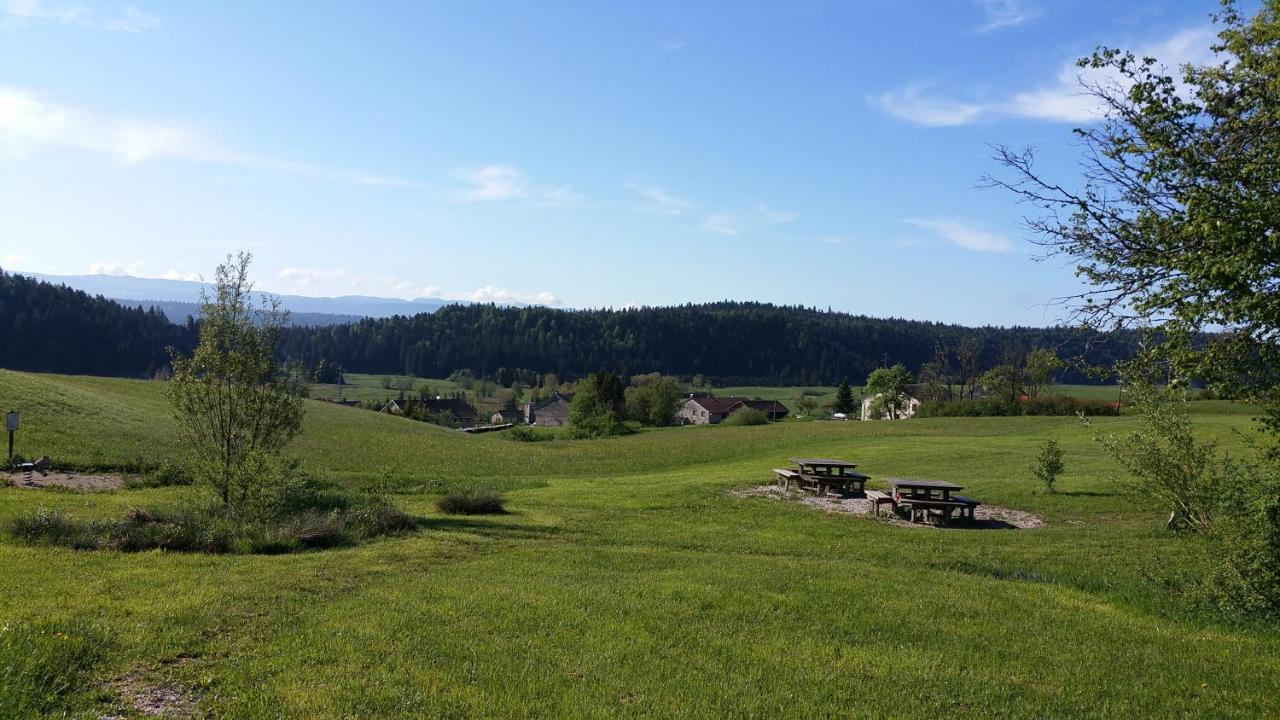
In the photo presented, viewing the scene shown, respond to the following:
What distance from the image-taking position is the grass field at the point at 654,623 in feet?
23.0

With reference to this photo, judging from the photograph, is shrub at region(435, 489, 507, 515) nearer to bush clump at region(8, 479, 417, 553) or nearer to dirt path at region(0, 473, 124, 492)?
bush clump at region(8, 479, 417, 553)

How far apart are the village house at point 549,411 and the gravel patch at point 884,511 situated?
114m

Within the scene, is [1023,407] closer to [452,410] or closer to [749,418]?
[749,418]

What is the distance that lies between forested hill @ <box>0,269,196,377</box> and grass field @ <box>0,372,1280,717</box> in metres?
145

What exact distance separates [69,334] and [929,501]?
16323 cm

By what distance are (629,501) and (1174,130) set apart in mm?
18177

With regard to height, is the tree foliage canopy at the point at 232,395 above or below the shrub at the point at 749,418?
above

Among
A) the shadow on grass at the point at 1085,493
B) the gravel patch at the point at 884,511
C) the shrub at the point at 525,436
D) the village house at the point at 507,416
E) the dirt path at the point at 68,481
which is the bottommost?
the village house at the point at 507,416

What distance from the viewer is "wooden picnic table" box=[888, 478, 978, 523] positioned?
2230cm

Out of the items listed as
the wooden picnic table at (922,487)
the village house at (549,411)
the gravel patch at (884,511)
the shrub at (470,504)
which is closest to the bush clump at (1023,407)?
the gravel patch at (884,511)

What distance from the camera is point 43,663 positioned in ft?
22.2

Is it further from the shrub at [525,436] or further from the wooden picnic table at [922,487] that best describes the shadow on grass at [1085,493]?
the shrub at [525,436]

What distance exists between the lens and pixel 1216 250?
8984 millimetres

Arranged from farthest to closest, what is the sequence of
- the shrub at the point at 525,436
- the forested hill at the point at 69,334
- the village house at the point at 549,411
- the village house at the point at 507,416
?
the village house at the point at 549,411, the village house at the point at 507,416, the forested hill at the point at 69,334, the shrub at the point at 525,436
